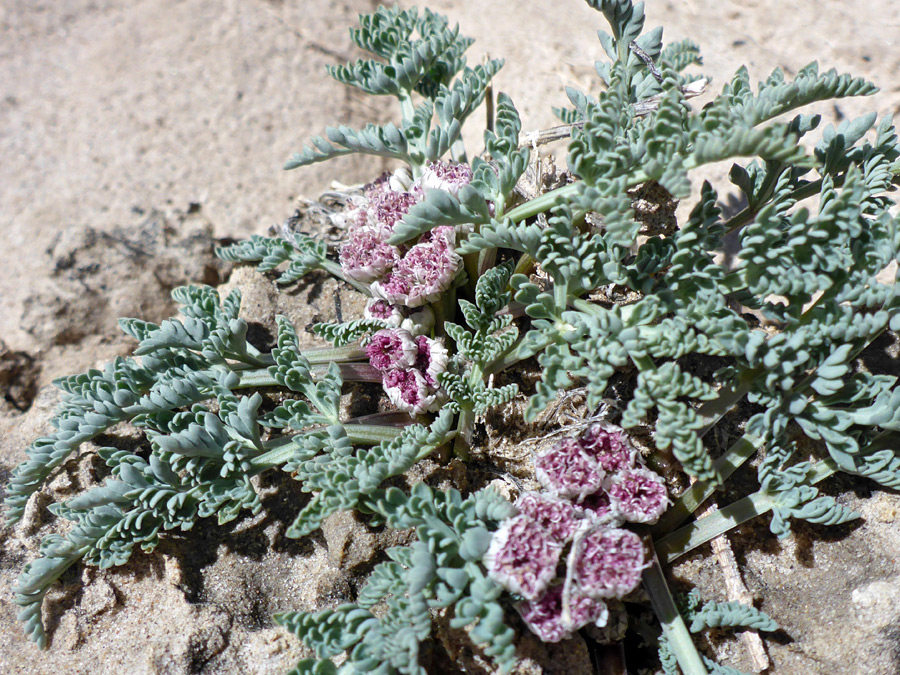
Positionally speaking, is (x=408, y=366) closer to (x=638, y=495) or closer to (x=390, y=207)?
(x=390, y=207)

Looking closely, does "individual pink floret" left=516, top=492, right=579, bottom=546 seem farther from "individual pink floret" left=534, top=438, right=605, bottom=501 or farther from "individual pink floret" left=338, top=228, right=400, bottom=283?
"individual pink floret" left=338, top=228, right=400, bottom=283

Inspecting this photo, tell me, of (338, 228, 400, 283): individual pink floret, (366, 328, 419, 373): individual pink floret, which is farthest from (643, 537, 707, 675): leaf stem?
(338, 228, 400, 283): individual pink floret

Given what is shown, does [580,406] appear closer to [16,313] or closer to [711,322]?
[711,322]

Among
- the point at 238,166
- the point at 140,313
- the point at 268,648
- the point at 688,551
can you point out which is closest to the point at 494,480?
the point at 688,551

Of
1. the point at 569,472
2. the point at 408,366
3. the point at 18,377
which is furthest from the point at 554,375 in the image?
the point at 18,377

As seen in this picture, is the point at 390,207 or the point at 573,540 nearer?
the point at 573,540

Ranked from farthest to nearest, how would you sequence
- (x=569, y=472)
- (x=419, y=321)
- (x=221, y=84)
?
(x=221, y=84) → (x=419, y=321) → (x=569, y=472)

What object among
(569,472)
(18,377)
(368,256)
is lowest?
(569,472)

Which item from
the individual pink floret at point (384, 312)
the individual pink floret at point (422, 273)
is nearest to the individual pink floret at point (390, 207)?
the individual pink floret at point (422, 273)
